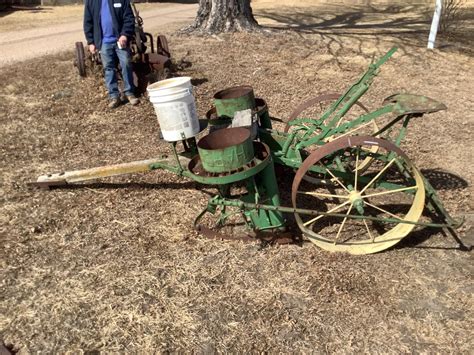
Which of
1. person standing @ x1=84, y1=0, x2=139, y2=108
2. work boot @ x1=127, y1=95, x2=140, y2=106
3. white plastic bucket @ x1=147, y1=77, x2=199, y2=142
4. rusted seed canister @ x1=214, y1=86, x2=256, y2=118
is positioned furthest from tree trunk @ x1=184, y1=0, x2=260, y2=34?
white plastic bucket @ x1=147, y1=77, x2=199, y2=142

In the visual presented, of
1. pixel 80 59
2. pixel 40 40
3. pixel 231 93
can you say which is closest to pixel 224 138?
pixel 231 93

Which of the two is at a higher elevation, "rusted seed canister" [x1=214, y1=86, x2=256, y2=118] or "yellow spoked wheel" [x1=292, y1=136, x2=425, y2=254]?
"rusted seed canister" [x1=214, y1=86, x2=256, y2=118]

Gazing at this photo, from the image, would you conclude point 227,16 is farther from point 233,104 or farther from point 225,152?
point 225,152

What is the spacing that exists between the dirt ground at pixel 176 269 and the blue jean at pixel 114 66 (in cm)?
42

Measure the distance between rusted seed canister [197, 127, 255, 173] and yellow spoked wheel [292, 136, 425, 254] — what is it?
435mm

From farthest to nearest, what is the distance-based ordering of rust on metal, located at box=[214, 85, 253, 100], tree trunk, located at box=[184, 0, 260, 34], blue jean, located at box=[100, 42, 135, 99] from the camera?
1. tree trunk, located at box=[184, 0, 260, 34]
2. blue jean, located at box=[100, 42, 135, 99]
3. rust on metal, located at box=[214, 85, 253, 100]

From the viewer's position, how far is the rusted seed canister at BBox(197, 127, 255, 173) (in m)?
2.81

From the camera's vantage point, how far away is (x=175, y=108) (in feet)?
10.5

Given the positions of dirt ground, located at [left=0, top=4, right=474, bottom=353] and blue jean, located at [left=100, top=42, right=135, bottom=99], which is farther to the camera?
blue jean, located at [left=100, top=42, right=135, bottom=99]

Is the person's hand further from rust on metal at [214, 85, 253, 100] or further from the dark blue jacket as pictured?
rust on metal at [214, 85, 253, 100]

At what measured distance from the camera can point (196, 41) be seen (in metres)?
8.60

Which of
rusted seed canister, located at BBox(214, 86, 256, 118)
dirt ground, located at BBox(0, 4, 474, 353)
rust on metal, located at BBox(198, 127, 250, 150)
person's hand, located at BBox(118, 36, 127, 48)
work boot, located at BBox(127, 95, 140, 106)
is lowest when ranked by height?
dirt ground, located at BBox(0, 4, 474, 353)

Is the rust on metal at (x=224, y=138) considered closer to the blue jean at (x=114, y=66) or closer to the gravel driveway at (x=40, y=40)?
the blue jean at (x=114, y=66)

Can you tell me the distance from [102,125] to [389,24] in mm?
8581
